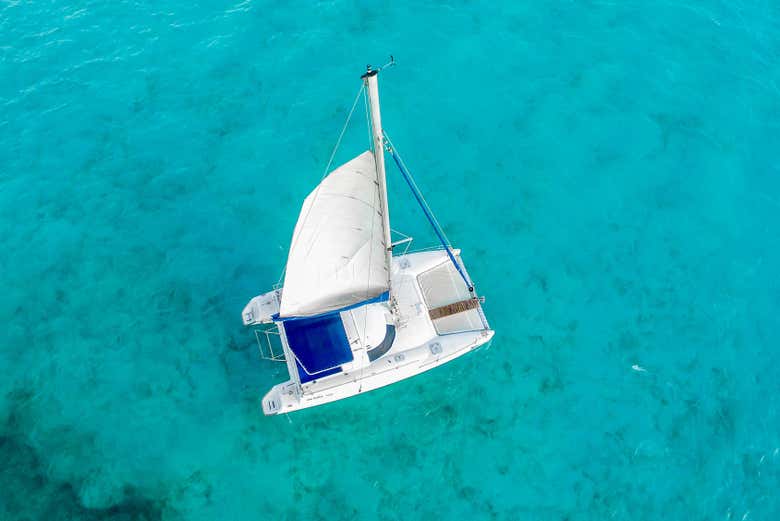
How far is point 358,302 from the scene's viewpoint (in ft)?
60.7

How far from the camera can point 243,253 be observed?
25.0 metres

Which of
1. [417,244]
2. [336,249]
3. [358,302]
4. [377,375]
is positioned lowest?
[377,375]

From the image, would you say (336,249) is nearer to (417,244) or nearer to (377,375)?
(377,375)

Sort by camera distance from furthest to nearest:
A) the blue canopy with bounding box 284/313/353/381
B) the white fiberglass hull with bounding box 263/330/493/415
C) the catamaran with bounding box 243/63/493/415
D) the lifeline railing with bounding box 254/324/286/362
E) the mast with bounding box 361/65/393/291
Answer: the lifeline railing with bounding box 254/324/286/362, the white fiberglass hull with bounding box 263/330/493/415, the blue canopy with bounding box 284/313/353/381, the catamaran with bounding box 243/63/493/415, the mast with bounding box 361/65/393/291

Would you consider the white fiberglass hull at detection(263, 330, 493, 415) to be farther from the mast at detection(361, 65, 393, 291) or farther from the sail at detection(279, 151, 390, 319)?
the mast at detection(361, 65, 393, 291)

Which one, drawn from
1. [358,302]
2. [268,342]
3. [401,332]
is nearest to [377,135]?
[358,302]

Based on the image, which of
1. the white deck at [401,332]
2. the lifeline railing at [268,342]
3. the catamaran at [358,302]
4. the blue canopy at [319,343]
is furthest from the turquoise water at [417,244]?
the blue canopy at [319,343]

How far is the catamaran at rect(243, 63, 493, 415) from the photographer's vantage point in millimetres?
17219

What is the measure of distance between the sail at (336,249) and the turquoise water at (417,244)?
5879 millimetres

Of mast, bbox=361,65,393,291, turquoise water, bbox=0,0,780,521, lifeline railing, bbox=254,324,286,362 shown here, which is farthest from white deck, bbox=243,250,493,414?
mast, bbox=361,65,393,291

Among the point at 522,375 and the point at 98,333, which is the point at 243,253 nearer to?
the point at 98,333

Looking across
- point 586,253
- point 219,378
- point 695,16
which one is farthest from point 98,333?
point 695,16

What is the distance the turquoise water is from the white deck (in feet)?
6.59

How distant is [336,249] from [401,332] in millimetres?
5209
